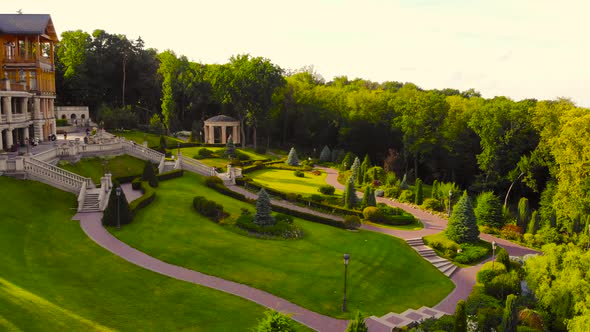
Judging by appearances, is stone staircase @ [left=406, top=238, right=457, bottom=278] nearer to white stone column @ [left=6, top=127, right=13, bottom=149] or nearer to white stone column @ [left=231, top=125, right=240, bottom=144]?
white stone column @ [left=6, top=127, right=13, bottom=149]

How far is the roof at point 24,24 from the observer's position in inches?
2074

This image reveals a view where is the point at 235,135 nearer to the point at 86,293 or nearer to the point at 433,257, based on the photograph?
the point at 433,257

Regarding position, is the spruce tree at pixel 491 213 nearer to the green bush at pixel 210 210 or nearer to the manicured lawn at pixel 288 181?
the manicured lawn at pixel 288 181

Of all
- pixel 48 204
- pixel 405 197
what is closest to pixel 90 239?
pixel 48 204

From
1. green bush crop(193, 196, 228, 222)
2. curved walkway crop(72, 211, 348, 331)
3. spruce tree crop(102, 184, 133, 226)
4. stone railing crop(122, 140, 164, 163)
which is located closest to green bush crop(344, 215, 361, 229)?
green bush crop(193, 196, 228, 222)

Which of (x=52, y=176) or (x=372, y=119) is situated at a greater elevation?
(x=372, y=119)

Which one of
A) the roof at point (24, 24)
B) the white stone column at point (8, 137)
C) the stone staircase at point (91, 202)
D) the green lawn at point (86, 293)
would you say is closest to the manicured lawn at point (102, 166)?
the stone staircase at point (91, 202)

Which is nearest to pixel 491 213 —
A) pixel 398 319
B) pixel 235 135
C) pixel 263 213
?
pixel 263 213

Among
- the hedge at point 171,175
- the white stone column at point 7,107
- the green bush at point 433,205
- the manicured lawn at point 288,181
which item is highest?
the white stone column at point 7,107

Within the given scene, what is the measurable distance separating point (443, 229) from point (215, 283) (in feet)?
84.7

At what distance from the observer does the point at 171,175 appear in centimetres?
4806

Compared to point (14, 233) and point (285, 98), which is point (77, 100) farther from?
point (14, 233)

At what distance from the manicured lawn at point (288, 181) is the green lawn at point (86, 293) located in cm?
2690

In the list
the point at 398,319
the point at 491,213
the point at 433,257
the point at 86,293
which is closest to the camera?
the point at 86,293
